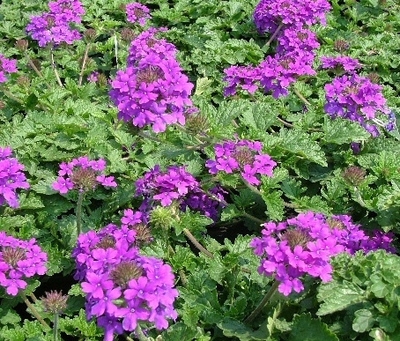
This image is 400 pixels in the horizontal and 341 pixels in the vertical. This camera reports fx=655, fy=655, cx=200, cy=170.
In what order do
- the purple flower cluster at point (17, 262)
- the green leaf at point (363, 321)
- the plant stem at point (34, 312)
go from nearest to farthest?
the green leaf at point (363, 321), the purple flower cluster at point (17, 262), the plant stem at point (34, 312)

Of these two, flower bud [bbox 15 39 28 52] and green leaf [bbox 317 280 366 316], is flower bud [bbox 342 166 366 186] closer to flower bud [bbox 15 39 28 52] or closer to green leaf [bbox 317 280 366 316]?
green leaf [bbox 317 280 366 316]

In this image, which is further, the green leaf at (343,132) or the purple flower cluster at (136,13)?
the purple flower cluster at (136,13)

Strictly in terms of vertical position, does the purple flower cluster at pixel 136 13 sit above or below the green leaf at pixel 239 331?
below

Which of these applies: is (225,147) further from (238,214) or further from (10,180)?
(10,180)

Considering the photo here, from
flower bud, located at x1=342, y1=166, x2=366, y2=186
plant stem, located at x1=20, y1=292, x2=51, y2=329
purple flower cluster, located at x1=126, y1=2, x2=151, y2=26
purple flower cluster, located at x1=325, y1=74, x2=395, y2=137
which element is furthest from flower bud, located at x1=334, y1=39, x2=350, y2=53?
plant stem, located at x1=20, y1=292, x2=51, y2=329

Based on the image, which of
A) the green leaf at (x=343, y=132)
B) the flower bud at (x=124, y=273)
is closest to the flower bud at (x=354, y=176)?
the green leaf at (x=343, y=132)

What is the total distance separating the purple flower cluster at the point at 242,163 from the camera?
321 cm

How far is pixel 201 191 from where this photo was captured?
3.47m

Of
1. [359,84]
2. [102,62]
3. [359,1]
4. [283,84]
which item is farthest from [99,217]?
[359,1]

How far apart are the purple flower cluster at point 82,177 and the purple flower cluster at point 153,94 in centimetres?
34

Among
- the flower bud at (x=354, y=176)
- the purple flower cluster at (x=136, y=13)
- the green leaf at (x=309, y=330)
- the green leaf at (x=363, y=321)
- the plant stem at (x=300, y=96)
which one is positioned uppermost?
the green leaf at (x=363, y=321)

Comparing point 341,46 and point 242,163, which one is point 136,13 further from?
point 242,163

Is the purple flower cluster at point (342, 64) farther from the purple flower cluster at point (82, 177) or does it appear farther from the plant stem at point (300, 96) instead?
the purple flower cluster at point (82, 177)

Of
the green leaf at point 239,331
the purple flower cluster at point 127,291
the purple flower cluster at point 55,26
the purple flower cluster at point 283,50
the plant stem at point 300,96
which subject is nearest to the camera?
the purple flower cluster at point 127,291
